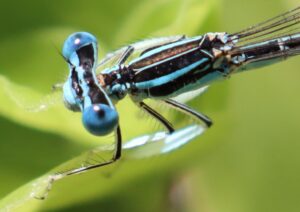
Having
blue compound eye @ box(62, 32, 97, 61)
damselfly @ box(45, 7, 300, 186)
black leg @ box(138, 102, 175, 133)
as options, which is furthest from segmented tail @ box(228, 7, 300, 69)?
blue compound eye @ box(62, 32, 97, 61)

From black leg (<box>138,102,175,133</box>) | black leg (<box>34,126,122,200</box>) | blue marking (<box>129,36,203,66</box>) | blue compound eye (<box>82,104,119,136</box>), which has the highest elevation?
blue marking (<box>129,36,203,66</box>)

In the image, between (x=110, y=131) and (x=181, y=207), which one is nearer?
(x=110, y=131)

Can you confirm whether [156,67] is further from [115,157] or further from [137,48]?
[115,157]

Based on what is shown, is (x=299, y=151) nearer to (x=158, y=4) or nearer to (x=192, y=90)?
(x=192, y=90)

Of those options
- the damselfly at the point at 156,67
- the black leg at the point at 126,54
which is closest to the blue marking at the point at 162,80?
the damselfly at the point at 156,67

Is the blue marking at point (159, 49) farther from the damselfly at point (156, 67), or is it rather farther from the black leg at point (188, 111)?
the black leg at point (188, 111)

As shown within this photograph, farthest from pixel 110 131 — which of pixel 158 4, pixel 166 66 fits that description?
pixel 158 4

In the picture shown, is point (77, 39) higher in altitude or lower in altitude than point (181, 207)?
higher

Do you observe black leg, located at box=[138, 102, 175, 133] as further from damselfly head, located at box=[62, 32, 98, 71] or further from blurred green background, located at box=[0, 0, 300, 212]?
damselfly head, located at box=[62, 32, 98, 71]
